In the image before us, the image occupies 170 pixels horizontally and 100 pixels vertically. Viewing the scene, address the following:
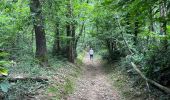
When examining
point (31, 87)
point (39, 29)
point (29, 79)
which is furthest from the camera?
point (39, 29)

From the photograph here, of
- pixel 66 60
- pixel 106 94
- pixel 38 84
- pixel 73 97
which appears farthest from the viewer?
pixel 66 60

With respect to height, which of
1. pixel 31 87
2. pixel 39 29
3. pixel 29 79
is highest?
pixel 39 29

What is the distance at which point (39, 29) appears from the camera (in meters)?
14.7

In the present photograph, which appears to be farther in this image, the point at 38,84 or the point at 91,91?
the point at 91,91

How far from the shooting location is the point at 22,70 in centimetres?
1182

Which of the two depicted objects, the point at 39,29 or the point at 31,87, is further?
the point at 39,29

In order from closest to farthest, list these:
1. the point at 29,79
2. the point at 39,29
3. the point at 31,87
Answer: the point at 31,87, the point at 29,79, the point at 39,29

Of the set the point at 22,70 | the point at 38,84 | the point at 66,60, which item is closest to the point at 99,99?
the point at 38,84

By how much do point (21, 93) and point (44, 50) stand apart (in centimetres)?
661

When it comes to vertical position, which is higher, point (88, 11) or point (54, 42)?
point (88, 11)

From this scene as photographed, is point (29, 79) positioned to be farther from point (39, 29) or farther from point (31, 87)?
point (39, 29)

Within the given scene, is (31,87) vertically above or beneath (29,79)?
beneath

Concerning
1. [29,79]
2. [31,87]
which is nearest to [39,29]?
[29,79]

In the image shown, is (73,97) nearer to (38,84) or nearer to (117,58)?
(38,84)
